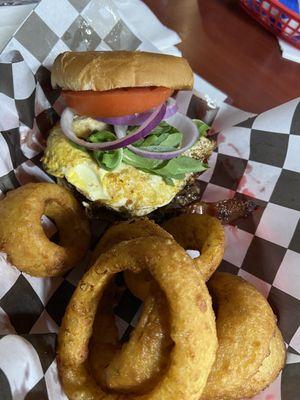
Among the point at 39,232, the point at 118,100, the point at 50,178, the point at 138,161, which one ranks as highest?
the point at 118,100

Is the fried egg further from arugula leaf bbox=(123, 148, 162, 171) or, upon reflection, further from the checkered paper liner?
the checkered paper liner

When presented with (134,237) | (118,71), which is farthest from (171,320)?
(118,71)

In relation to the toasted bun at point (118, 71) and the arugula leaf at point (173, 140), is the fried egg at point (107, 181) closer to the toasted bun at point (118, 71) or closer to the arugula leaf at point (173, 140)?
the arugula leaf at point (173, 140)

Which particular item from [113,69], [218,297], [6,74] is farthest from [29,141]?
[218,297]

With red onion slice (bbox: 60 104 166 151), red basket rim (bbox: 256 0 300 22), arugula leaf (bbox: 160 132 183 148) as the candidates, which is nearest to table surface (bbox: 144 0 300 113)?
red basket rim (bbox: 256 0 300 22)

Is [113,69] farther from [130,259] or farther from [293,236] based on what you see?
[293,236]

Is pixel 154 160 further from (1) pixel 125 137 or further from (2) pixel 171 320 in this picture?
(2) pixel 171 320
